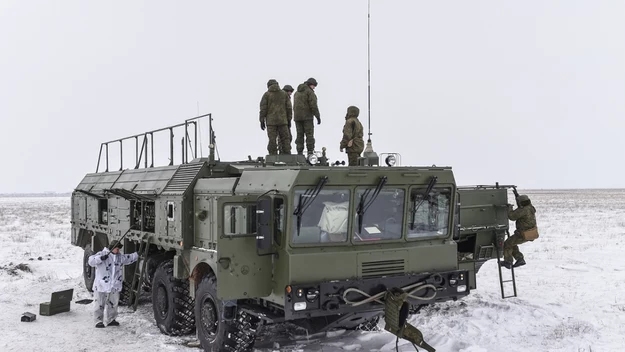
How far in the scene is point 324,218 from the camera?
7.32 meters

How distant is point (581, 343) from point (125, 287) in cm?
859

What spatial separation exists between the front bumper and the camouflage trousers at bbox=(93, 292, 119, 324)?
470 centimetres

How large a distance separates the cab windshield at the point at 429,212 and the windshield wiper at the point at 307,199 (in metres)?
1.41

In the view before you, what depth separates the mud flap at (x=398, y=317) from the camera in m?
7.24

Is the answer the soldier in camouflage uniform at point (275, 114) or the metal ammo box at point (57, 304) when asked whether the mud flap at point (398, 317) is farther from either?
the metal ammo box at point (57, 304)

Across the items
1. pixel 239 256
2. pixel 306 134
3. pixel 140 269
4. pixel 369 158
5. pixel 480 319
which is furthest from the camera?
pixel 306 134

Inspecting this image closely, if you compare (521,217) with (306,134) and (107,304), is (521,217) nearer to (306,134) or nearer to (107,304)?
(306,134)

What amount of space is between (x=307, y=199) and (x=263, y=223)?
2.05 ft

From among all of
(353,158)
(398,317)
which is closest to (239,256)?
(398,317)

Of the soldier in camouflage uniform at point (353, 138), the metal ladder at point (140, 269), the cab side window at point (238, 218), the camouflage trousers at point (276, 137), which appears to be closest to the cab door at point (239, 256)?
the cab side window at point (238, 218)

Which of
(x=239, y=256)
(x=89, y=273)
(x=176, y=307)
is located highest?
(x=239, y=256)

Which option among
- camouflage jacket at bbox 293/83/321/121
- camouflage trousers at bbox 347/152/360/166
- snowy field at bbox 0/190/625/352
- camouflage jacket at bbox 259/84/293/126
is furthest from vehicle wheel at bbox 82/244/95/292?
camouflage trousers at bbox 347/152/360/166

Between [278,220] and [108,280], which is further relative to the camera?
[108,280]

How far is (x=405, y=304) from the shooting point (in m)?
7.36
